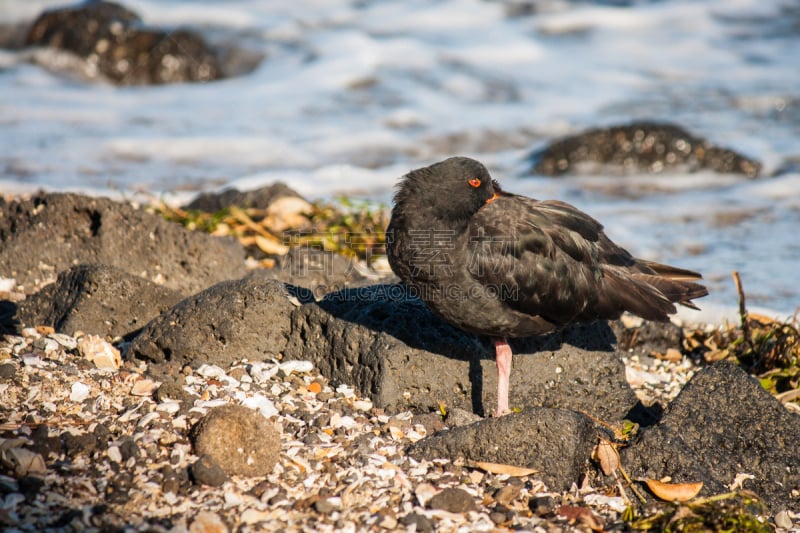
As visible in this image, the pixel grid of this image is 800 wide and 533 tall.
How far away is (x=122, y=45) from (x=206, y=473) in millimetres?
14162

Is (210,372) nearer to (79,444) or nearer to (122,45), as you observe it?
(79,444)

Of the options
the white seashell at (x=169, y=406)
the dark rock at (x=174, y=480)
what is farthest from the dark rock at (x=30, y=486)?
the white seashell at (x=169, y=406)

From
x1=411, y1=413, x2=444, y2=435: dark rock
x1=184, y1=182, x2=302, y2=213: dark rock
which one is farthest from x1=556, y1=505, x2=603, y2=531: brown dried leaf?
x1=184, y1=182, x2=302, y2=213: dark rock

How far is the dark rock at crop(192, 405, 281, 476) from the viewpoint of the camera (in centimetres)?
361

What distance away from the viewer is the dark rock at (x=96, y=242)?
5.65 metres

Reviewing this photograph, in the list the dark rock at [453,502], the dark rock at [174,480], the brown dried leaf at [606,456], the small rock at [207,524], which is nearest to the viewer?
the small rock at [207,524]

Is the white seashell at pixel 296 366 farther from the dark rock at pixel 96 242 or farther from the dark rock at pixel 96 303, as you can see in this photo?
the dark rock at pixel 96 242

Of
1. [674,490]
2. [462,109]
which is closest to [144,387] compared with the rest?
[674,490]

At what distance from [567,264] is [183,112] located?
33.7 feet

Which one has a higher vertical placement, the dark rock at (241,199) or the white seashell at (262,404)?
the dark rock at (241,199)

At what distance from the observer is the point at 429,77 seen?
1528 centimetres

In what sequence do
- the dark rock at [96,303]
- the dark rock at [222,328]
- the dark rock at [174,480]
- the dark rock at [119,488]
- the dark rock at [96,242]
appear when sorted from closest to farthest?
the dark rock at [119,488]
the dark rock at [174,480]
the dark rock at [222,328]
the dark rock at [96,303]
the dark rock at [96,242]

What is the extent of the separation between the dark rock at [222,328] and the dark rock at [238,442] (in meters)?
0.94

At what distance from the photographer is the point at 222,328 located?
4.62 m
